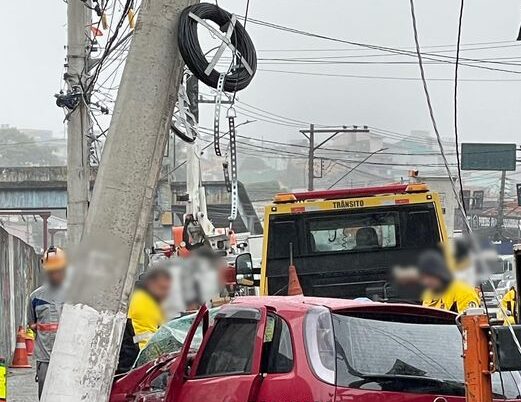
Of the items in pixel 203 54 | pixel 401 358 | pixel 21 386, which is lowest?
pixel 21 386

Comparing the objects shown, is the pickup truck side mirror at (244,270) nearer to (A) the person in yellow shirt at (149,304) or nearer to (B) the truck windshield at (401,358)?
(A) the person in yellow shirt at (149,304)

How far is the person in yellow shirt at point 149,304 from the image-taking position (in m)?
9.07

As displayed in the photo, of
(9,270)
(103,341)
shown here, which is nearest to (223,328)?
(103,341)

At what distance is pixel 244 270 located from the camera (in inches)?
482

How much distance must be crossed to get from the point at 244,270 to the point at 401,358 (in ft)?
21.1

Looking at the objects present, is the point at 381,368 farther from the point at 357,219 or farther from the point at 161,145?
the point at 357,219

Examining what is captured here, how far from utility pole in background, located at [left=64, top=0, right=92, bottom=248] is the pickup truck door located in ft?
23.0

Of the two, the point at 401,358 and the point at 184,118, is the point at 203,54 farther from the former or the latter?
the point at 401,358

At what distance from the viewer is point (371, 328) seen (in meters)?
5.98

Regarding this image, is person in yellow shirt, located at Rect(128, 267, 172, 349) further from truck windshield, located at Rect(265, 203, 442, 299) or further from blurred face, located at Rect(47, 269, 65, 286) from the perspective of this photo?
truck windshield, located at Rect(265, 203, 442, 299)

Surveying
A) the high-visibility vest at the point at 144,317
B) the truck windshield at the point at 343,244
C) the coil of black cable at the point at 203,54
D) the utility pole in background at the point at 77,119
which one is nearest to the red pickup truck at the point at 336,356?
the coil of black cable at the point at 203,54

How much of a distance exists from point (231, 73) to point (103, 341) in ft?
7.92

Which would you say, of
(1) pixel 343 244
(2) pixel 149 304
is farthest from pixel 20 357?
(2) pixel 149 304

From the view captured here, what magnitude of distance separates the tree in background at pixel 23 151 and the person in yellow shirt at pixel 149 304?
82074mm
